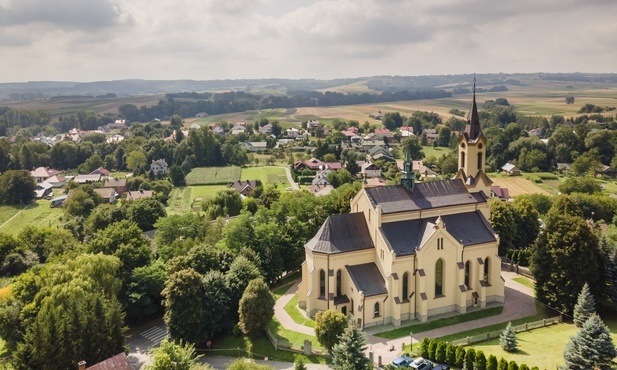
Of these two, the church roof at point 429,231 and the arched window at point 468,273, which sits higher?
the church roof at point 429,231

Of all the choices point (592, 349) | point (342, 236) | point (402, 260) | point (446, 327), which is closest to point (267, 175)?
point (342, 236)

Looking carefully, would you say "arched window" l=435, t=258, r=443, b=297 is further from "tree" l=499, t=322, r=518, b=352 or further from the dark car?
the dark car

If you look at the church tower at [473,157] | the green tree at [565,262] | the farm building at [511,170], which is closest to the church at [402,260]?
the church tower at [473,157]

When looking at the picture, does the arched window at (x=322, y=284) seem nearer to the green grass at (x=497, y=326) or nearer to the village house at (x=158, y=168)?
the green grass at (x=497, y=326)

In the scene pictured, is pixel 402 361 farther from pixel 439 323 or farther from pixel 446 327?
pixel 439 323

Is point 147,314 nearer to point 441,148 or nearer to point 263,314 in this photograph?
point 263,314
